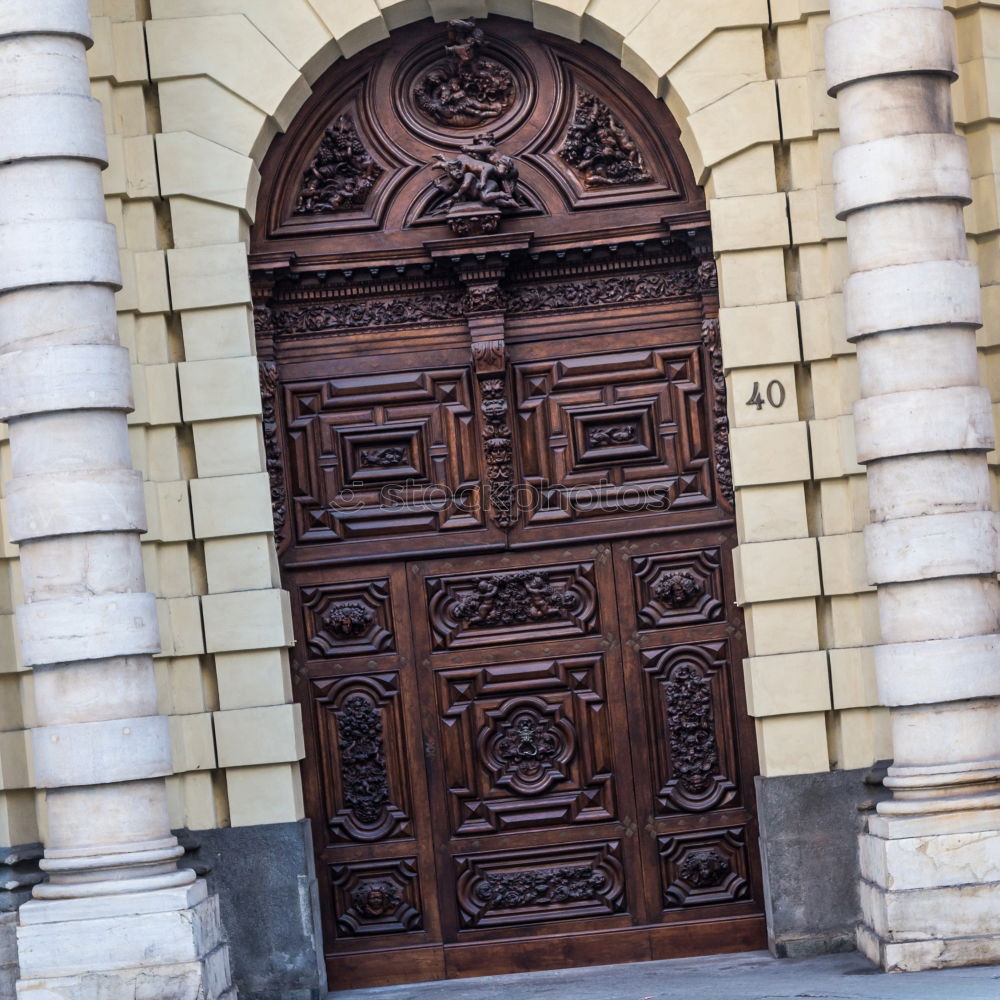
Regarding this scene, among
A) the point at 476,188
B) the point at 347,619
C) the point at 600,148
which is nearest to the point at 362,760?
A: the point at 347,619

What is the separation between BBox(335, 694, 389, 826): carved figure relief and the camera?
9.64 metres

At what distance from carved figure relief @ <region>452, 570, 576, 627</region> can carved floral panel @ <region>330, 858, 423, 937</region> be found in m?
1.56

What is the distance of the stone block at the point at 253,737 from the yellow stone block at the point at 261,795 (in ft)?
0.22

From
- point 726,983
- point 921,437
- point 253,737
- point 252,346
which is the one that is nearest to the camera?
point 921,437

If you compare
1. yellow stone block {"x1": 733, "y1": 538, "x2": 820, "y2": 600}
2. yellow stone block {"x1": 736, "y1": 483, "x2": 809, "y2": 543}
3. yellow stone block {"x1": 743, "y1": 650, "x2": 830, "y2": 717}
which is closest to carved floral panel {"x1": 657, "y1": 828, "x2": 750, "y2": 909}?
yellow stone block {"x1": 743, "y1": 650, "x2": 830, "y2": 717}

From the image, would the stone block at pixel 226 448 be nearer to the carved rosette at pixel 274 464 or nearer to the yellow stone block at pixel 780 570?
the carved rosette at pixel 274 464

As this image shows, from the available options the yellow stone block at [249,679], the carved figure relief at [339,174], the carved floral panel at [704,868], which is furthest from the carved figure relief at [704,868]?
the carved figure relief at [339,174]

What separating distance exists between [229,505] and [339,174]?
221 centimetres

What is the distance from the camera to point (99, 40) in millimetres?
9266

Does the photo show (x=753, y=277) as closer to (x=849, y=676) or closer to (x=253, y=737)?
(x=849, y=676)

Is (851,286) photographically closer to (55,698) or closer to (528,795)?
(528,795)

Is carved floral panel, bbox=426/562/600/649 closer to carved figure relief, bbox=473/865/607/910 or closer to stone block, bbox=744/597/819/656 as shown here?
stone block, bbox=744/597/819/656

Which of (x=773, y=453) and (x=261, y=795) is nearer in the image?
(x=261, y=795)

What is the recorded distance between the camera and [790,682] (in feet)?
30.5
